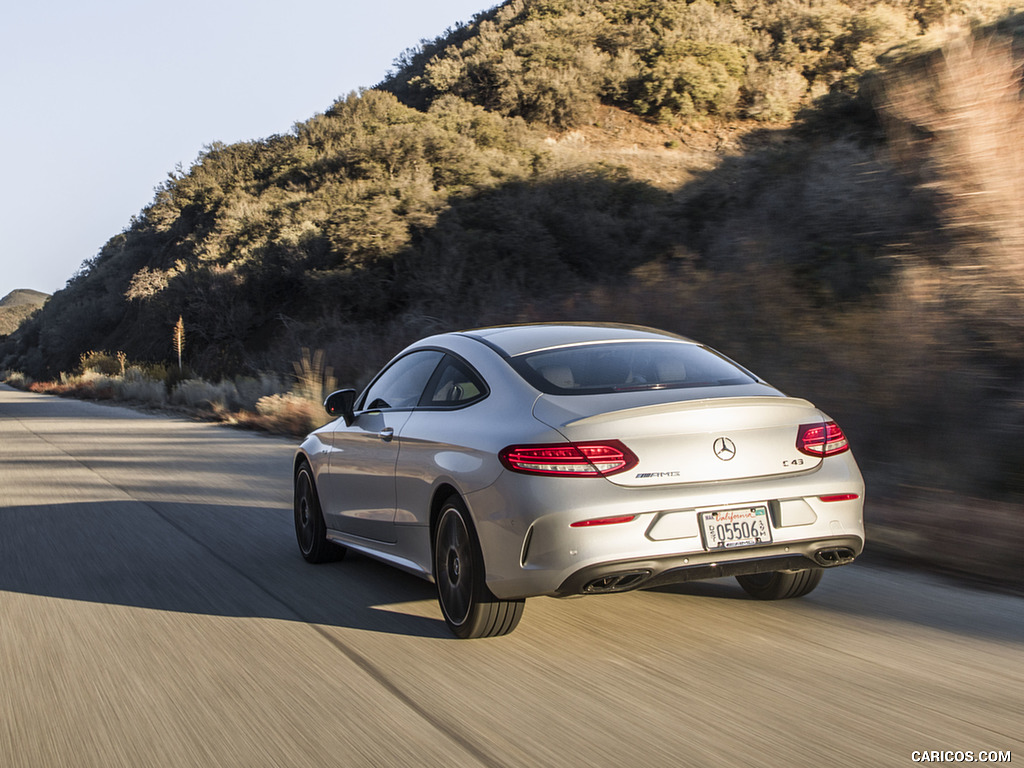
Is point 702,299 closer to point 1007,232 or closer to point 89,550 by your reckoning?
point 1007,232

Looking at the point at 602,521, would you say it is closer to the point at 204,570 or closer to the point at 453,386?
the point at 453,386

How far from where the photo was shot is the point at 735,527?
4.69 m

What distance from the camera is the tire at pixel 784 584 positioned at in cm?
567

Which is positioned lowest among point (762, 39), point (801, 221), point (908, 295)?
point (908, 295)

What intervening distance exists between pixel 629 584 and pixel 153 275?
1949 inches

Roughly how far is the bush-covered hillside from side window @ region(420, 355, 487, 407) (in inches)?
150

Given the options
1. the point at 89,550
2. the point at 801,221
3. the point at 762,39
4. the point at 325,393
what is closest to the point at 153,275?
the point at 762,39

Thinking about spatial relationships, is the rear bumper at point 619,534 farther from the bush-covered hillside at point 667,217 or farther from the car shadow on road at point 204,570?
the bush-covered hillside at point 667,217

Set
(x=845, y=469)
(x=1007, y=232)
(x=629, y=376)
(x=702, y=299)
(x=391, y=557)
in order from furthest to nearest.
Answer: (x=702, y=299) → (x=1007, y=232) → (x=391, y=557) → (x=629, y=376) → (x=845, y=469)

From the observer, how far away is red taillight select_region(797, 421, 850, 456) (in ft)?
16.2

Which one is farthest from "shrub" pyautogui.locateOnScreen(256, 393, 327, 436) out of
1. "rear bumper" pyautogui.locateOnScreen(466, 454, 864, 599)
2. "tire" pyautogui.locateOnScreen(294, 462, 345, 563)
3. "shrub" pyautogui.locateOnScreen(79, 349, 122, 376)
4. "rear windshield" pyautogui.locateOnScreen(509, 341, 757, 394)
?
"shrub" pyautogui.locateOnScreen(79, 349, 122, 376)

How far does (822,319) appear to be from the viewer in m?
11.7

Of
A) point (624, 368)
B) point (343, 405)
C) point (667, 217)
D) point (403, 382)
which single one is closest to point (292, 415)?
point (343, 405)

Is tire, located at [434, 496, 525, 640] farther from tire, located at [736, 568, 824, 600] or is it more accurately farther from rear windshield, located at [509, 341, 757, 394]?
tire, located at [736, 568, 824, 600]
